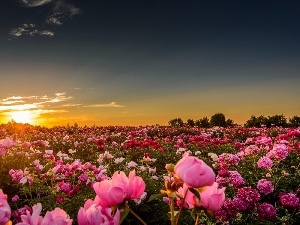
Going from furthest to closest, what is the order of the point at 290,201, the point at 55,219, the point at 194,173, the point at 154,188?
the point at 154,188, the point at 290,201, the point at 194,173, the point at 55,219

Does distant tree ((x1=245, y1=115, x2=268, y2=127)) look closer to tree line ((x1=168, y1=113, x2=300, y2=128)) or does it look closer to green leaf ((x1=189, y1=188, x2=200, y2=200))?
tree line ((x1=168, y1=113, x2=300, y2=128))

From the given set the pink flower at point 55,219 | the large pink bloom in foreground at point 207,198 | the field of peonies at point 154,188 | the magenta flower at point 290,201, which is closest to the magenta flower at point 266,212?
the field of peonies at point 154,188

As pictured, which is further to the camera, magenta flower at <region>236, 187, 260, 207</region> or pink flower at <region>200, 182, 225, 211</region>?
magenta flower at <region>236, 187, 260, 207</region>

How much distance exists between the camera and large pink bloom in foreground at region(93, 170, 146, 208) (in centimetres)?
145

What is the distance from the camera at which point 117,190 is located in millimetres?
1447

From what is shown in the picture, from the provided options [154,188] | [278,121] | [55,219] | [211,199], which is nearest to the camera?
[55,219]

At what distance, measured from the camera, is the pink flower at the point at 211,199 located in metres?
1.49

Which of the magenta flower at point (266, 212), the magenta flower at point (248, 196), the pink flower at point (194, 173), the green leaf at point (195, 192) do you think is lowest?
the magenta flower at point (266, 212)

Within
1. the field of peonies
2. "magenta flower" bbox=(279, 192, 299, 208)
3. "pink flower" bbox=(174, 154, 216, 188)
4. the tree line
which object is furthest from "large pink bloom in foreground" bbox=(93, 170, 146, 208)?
the tree line

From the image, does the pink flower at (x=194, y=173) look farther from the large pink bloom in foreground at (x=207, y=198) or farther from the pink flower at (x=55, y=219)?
the pink flower at (x=55, y=219)

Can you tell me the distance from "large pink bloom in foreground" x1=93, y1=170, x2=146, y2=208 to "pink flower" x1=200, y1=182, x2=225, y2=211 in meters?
0.22

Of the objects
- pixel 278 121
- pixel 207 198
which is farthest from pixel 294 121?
pixel 207 198

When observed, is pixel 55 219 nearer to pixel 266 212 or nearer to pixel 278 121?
pixel 266 212

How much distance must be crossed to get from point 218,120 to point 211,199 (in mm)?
23646
